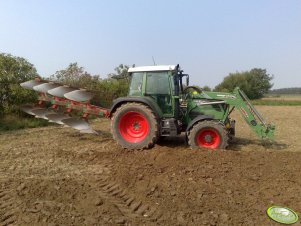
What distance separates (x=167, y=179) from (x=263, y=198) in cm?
153

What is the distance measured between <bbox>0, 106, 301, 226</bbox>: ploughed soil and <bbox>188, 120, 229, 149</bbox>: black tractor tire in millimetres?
561

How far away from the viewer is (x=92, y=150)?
775 cm

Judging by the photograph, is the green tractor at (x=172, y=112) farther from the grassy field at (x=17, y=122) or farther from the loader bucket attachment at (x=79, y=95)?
Result: the grassy field at (x=17, y=122)

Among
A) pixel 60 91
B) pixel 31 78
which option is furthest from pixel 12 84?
pixel 60 91

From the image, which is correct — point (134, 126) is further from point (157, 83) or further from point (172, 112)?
point (157, 83)

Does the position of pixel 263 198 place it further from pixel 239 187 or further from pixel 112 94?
pixel 112 94

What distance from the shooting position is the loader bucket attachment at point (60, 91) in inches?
353

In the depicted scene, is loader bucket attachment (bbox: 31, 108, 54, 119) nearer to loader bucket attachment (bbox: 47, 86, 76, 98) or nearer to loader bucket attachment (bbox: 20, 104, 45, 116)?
loader bucket attachment (bbox: 20, 104, 45, 116)

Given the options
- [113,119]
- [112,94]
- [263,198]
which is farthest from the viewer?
[112,94]

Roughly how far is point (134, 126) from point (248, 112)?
2825mm

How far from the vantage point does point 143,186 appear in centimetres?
514

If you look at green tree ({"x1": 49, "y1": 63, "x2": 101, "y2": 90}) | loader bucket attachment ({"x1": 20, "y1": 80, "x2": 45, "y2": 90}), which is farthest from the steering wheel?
green tree ({"x1": 49, "y1": 63, "x2": 101, "y2": 90})

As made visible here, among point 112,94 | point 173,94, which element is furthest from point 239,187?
point 112,94

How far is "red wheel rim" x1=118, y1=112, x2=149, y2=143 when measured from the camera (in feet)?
26.1
